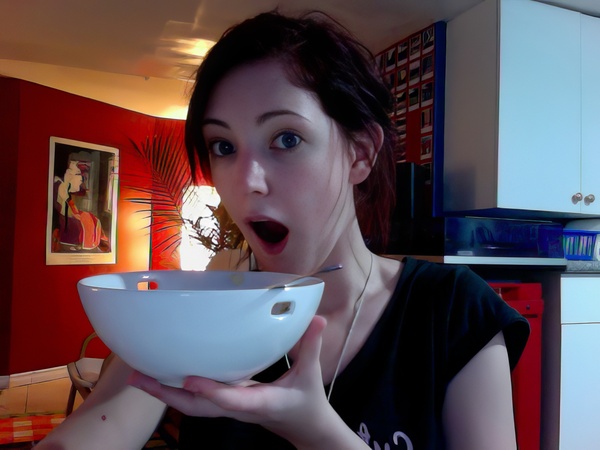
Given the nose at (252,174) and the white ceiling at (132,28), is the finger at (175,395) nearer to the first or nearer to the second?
the nose at (252,174)

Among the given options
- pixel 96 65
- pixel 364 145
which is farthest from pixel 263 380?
pixel 96 65

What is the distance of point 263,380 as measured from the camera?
824 millimetres

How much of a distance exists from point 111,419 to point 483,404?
21.1 inches

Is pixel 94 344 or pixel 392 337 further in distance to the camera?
pixel 94 344

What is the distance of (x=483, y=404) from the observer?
73 centimetres

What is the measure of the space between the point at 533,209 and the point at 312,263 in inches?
86.3

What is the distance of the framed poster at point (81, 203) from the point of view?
439 centimetres

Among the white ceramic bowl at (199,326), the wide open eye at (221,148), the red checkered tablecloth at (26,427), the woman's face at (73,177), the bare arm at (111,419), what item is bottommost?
the red checkered tablecloth at (26,427)

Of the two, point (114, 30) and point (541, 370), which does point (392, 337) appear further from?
point (114, 30)

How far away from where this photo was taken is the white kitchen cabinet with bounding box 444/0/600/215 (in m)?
2.59

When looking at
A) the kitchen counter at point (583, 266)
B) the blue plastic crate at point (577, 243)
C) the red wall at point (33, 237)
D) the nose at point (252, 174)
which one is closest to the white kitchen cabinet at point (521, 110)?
the blue plastic crate at point (577, 243)

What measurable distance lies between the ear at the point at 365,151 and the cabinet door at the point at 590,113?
237cm

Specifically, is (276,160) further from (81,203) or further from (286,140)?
(81,203)

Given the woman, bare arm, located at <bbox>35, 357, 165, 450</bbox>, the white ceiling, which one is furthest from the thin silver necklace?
the white ceiling
